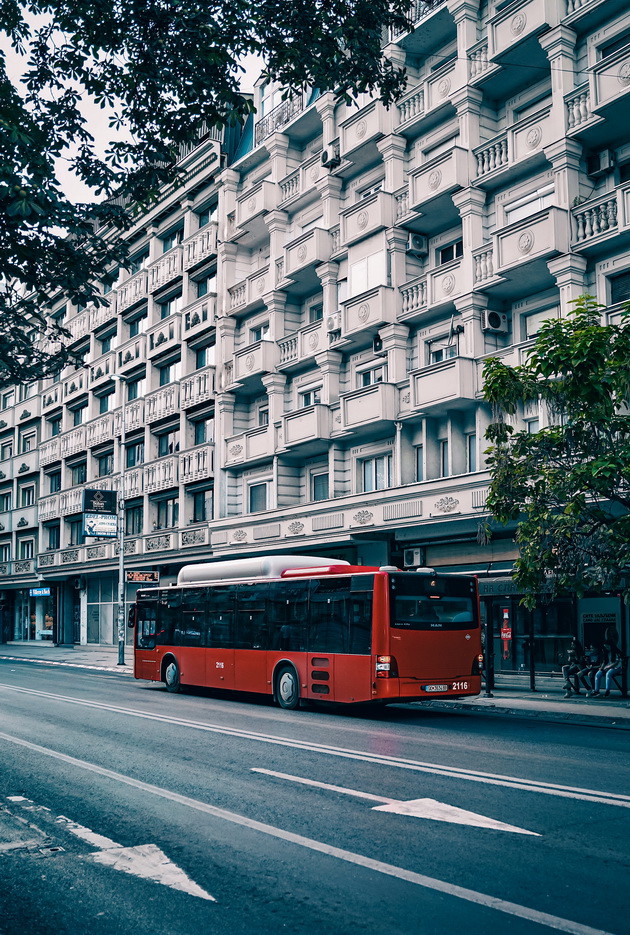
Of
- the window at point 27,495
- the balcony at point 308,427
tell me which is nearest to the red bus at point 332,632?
the balcony at point 308,427

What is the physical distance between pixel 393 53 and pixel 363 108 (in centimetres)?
192

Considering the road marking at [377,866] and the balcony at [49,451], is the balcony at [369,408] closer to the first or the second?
the road marking at [377,866]

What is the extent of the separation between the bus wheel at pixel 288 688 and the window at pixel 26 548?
4241 cm

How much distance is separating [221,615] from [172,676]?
3.10 metres

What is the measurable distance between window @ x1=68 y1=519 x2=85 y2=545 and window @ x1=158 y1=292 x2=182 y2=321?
1361 cm

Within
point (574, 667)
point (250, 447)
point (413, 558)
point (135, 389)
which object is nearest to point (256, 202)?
point (250, 447)

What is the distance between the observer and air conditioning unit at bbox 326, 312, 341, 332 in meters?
30.4

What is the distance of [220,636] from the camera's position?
2123 cm

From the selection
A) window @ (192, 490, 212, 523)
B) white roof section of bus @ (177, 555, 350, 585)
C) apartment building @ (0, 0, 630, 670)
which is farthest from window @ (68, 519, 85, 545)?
white roof section of bus @ (177, 555, 350, 585)

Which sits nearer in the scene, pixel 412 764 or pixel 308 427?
pixel 412 764

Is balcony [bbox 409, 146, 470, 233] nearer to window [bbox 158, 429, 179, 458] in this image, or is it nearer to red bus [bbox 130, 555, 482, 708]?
red bus [bbox 130, 555, 482, 708]

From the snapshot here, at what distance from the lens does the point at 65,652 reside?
1882 inches

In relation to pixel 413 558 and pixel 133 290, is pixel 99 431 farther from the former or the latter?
pixel 413 558

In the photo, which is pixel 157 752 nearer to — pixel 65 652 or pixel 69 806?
pixel 69 806
